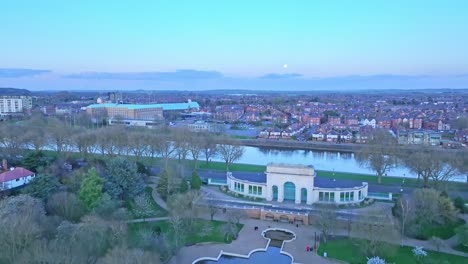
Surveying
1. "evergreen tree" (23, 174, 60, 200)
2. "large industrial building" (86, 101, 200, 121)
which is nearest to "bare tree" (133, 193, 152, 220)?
"evergreen tree" (23, 174, 60, 200)

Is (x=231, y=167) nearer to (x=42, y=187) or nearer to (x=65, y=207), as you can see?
(x=42, y=187)

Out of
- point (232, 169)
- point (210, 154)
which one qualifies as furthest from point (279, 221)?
point (210, 154)

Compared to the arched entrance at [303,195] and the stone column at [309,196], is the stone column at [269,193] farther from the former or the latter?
the stone column at [309,196]

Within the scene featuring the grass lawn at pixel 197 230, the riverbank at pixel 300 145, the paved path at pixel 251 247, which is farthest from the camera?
the riverbank at pixel 300 145

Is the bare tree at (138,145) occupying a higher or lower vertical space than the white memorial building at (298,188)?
higher

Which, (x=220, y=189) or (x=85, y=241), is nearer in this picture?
(x=85, y=241)

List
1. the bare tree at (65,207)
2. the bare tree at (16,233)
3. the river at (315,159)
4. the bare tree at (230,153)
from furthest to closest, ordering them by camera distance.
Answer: the river at (315,159) < the bare tree at (230,153) < the bare tree at (65,207) < the bare tree at (16,233)

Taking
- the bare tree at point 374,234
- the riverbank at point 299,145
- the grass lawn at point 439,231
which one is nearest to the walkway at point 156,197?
the bare tree at point 374,234

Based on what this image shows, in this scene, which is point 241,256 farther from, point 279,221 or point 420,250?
point 420,250
